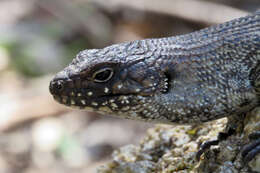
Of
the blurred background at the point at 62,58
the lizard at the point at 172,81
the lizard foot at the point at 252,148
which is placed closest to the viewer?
the lizard foot at the point at 252,148

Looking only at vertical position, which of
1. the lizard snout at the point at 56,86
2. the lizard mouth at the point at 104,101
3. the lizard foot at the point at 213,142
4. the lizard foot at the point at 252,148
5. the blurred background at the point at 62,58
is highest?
the blurred background at the point at 62,58

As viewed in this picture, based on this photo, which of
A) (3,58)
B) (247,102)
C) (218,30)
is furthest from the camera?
(3,58)

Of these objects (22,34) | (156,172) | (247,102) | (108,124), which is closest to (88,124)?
(108,124)

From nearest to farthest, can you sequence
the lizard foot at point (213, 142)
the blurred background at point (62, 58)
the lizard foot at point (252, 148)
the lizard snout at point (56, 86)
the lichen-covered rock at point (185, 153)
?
the lizard foot at point (252, 148)
the lichen-covered rock at point (185, 153)
the lizard foot at point (213, 142)
the lizard snout at point (56, 86)
the blurred background at point (62, 58)

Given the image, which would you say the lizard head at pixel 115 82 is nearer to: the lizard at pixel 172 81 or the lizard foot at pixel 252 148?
the lizard at pixel 172 81

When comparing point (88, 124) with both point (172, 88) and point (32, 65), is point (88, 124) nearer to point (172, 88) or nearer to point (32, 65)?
point (32, 65)

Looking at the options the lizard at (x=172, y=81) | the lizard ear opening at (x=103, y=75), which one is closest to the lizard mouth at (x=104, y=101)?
the lizard at (x=172, y=81)

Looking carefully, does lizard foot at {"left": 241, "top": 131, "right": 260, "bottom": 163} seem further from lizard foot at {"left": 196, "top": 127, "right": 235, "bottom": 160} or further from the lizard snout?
the lizard snout

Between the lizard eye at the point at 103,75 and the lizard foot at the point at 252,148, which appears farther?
the lizard eye at the point at 103,75
